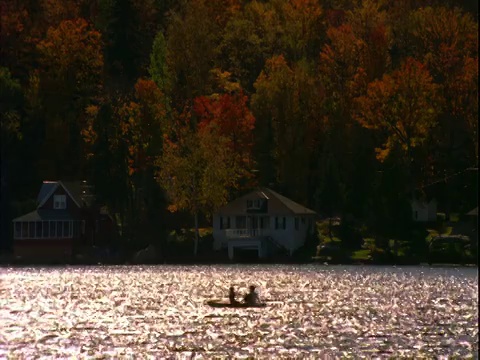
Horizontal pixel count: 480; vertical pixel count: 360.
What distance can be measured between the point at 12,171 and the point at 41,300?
72.0m

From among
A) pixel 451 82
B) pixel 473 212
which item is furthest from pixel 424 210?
pixel 451 82

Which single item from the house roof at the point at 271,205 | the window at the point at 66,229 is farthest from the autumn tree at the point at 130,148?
the house roof at the point at 271,205

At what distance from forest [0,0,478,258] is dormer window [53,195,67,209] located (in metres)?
3.61

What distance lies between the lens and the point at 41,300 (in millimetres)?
117000

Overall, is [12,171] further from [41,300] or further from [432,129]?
[41,300]

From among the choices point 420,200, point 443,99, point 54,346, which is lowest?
point 54,346

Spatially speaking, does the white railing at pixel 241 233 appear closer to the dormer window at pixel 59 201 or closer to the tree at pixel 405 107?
the tree at pixel 405 107

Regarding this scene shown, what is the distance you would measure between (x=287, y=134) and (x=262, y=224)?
11.9 meters

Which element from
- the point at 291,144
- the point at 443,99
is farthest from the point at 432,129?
the point at 291,144

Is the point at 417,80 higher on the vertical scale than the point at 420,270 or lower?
higher

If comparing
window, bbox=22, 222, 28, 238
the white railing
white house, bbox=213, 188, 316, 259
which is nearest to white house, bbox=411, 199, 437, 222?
white house, bbox=213, 188, 316, 259

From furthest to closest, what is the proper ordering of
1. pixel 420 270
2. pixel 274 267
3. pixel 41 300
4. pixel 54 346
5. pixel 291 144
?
pixel 291 144 → pixel 274 267 → pixel 420 270 → pixel 41 300 → pixel 54 346

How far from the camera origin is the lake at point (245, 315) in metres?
74.5

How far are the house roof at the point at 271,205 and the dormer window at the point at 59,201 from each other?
2022 cm
